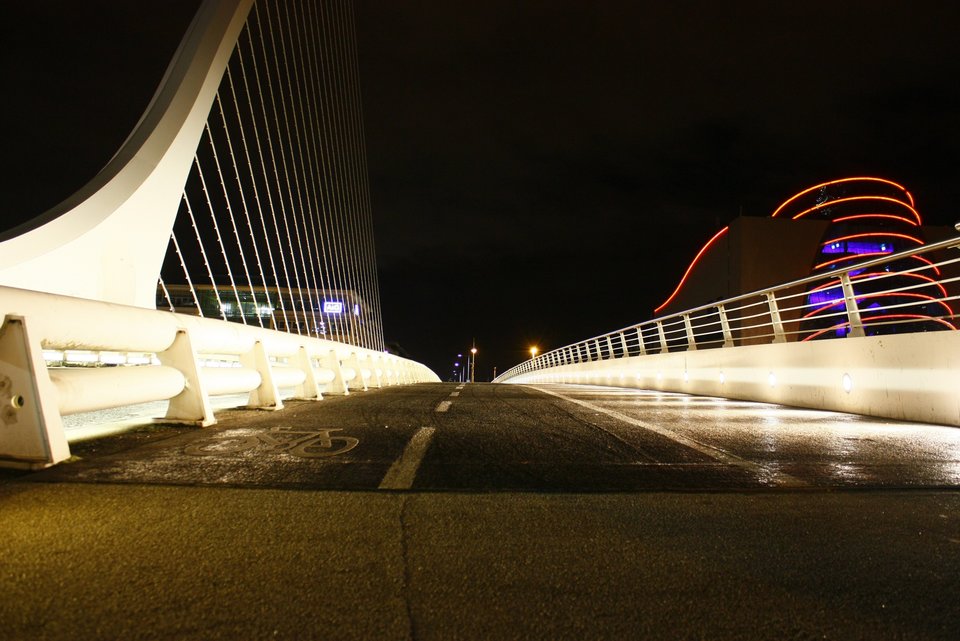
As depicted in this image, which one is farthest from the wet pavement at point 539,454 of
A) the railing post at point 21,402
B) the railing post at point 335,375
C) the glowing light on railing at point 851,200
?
the glowing light on railing at point 851,200


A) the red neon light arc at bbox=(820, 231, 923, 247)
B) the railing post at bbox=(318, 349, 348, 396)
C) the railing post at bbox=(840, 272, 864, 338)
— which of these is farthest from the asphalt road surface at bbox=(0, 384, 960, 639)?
the red neon light arc at bbox=(820, 231, 923, 247)

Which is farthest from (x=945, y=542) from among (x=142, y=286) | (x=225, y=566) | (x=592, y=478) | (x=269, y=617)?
(x=142, y=286)

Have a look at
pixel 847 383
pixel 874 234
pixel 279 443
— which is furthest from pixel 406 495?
pixel 874 234

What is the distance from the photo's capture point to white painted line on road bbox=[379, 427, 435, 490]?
3.54m

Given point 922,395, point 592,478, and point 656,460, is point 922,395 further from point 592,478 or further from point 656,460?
point 592,478

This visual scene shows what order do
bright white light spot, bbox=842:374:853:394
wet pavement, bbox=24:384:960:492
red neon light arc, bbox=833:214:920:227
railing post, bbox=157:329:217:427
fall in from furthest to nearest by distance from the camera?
red neon light arc, bbox=833:214:920:227, bright white light spot, bbox=842:374:853:394, railing post, bbox=157:329:217:427, wet pavement, bbox=24:384:960:492

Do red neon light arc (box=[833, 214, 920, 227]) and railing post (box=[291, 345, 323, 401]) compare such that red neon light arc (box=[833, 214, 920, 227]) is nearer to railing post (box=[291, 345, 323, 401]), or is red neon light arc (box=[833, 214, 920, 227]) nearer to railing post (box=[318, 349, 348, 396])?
railing post (box=[318, 349, 348, 396])

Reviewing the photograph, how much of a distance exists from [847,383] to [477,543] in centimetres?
743

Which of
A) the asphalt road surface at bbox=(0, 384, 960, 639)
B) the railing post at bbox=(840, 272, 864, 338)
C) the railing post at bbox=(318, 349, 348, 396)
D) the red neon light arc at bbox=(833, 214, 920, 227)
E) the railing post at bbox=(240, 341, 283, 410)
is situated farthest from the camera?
the red neon light arc at bbox=(833, 214, 920, 227)

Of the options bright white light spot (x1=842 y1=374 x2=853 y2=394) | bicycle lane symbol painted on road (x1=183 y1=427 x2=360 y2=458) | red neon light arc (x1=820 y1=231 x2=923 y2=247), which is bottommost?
bright white light spot (x1=842 y1=374 x2=853 y2=394)

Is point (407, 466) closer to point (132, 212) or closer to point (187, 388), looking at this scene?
point (187, 388)

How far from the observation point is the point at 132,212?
25.2 ft

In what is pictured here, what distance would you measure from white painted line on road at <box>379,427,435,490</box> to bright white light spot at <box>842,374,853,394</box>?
5691 mm

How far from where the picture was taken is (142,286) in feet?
26.0
